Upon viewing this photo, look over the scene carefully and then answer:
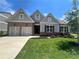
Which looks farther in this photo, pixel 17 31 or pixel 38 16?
pixel 38 16

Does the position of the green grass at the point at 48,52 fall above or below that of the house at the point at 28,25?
below

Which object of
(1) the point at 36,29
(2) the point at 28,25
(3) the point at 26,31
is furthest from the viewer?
(1) the point at 36,29

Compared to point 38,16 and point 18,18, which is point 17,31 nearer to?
point 18,18

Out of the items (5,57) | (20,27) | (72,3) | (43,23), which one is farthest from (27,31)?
(5,57)

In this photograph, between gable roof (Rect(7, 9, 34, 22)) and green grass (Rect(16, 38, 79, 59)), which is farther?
gable roof (Rect(7, 9, 34, 22))

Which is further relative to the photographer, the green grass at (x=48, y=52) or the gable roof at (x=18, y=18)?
the gable roof at (x=18, y=18)

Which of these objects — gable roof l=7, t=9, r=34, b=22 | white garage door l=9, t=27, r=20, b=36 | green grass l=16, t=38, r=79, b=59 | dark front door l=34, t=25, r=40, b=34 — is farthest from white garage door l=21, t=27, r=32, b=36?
green grass l=16, t=38, r=79, b=59

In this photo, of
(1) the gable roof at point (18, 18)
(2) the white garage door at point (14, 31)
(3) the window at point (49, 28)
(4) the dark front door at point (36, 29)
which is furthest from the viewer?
(4) the dark front door at point (36, 29)

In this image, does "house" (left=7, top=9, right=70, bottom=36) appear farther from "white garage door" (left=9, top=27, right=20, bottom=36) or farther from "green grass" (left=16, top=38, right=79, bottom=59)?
"green grass" (left=16, top=38, right=79, bottom=59)

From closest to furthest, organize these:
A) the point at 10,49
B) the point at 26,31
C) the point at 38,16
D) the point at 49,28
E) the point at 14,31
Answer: the point at 10,49 < the point at 49,28 < the point at 14,31 < the point at 26,31 < the point at 38,16

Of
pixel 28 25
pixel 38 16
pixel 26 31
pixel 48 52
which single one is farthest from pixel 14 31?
pixel 48 52

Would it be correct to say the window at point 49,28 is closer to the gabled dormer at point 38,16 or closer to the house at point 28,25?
the house at point 28,25

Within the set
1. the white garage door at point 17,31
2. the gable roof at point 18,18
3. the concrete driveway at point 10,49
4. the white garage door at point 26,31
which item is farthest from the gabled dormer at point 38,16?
the concrete driveway at point 10,49

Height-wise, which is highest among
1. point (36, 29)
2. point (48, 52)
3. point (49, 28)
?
point (49, 28)
